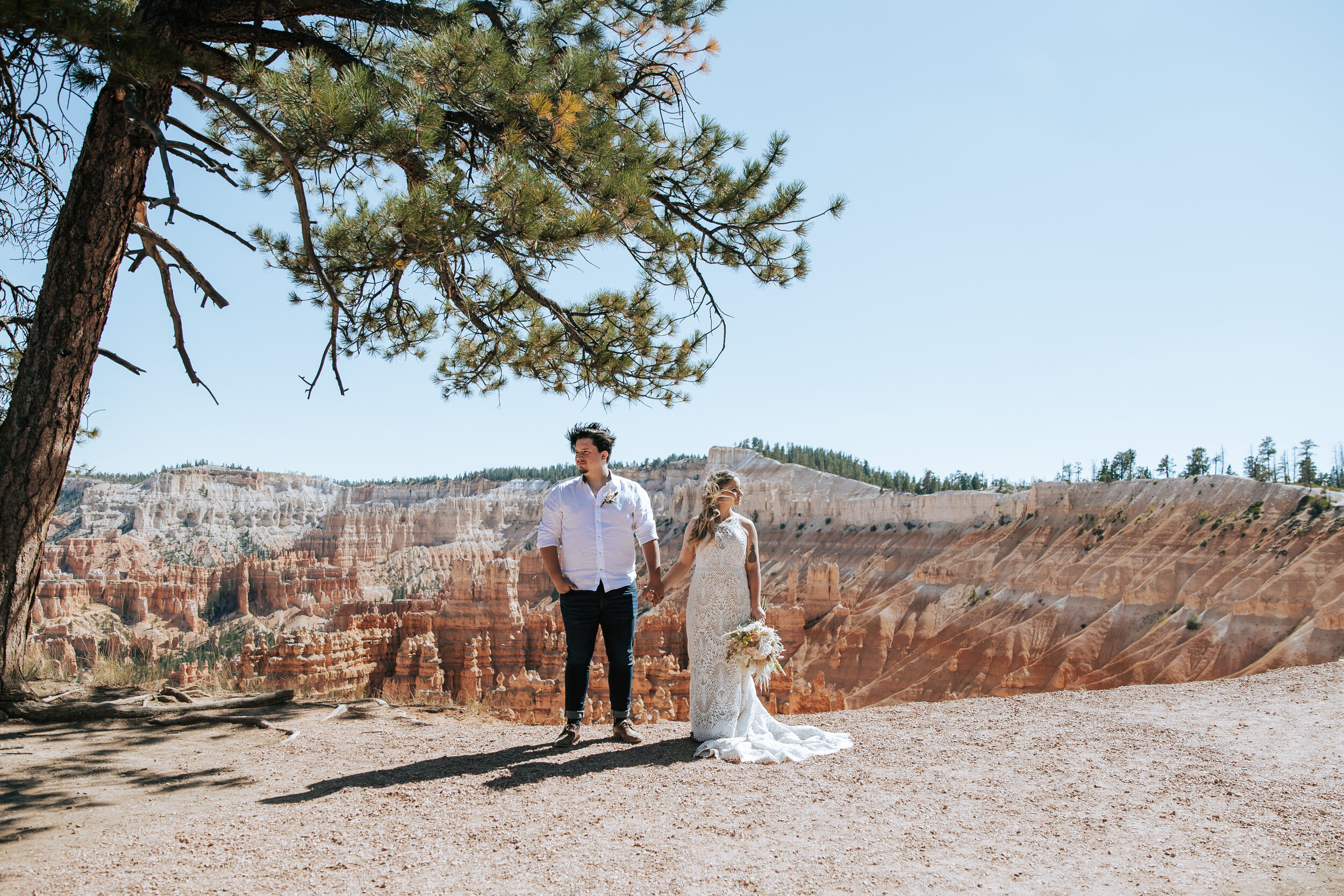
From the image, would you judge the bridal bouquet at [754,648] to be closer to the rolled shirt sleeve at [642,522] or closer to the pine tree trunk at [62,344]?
the rolled shirt sleeve at [642,522]

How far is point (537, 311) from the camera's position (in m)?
7.22

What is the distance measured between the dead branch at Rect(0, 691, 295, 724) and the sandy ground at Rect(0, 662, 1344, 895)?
153mm

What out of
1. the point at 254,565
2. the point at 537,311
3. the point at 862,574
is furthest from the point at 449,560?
the point at 537,311

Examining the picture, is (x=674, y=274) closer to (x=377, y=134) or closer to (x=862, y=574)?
(x=377, y=134)

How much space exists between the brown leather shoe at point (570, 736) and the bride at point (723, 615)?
656 mm

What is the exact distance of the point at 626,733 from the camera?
4609 millimetres

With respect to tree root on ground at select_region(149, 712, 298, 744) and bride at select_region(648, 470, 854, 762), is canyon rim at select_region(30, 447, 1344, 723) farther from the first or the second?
bride at select_region(648, 470, 854, 762)

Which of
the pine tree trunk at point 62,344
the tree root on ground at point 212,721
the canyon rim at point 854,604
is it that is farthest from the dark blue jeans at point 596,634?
the pine tree trunk at point 62,344

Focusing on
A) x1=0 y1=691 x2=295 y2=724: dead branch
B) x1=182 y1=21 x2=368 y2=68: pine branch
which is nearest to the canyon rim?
x1=0 y1=691 x2=295 y2=724: dead branch

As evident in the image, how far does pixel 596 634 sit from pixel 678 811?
4.21 ft

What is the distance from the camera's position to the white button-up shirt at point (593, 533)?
14.6 ft

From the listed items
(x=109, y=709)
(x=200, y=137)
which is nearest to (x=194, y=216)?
(x=200, y=137)

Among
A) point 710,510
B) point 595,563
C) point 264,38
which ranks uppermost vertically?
point 264,38

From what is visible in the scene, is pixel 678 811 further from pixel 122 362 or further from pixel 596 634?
pixel 122 362
